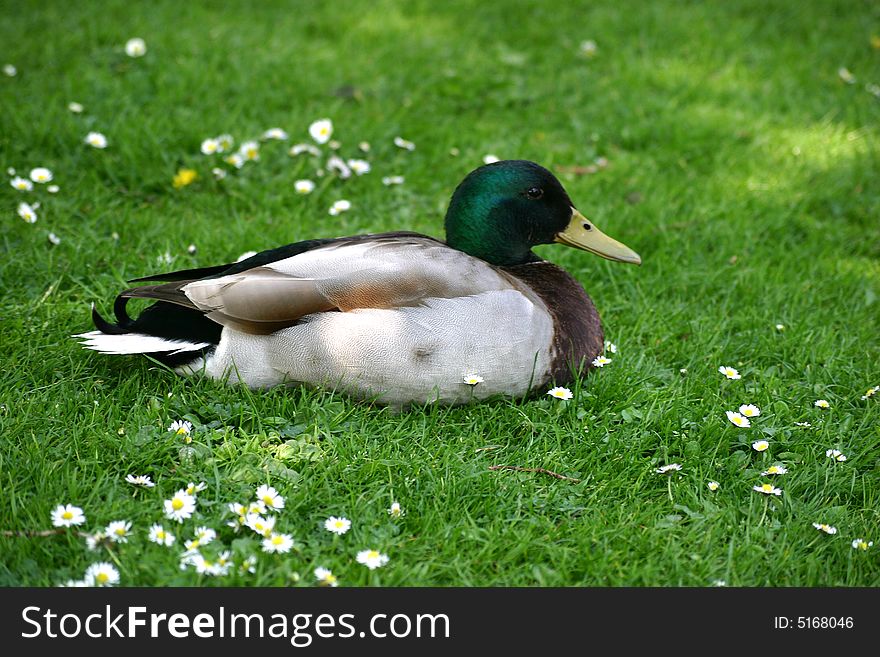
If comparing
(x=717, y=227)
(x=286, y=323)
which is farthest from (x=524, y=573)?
(x=717, y=227)

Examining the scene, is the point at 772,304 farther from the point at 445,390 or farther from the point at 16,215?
the point at 16,215

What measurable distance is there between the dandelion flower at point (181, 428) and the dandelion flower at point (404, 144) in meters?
2.37

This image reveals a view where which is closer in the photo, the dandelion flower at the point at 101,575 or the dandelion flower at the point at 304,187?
the dandelion flower at the point at 101,575

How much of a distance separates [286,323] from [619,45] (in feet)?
13.1

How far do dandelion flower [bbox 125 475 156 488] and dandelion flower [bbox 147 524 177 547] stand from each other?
21cm

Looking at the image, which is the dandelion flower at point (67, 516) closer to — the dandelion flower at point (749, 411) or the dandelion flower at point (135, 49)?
the dandelion flower at point (749, 411)

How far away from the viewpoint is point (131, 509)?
2.37 m

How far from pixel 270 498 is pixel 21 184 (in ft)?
7.60

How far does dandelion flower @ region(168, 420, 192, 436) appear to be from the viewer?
2633 millimetres

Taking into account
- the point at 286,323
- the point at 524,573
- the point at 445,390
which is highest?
the point at 286,323

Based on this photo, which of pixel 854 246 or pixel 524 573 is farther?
pixel 854 246

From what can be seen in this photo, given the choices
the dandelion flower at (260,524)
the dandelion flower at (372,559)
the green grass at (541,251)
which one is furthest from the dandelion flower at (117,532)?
the dandelion flower at (372,559)

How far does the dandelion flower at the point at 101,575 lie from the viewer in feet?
7.00

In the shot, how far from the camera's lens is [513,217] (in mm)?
3115
